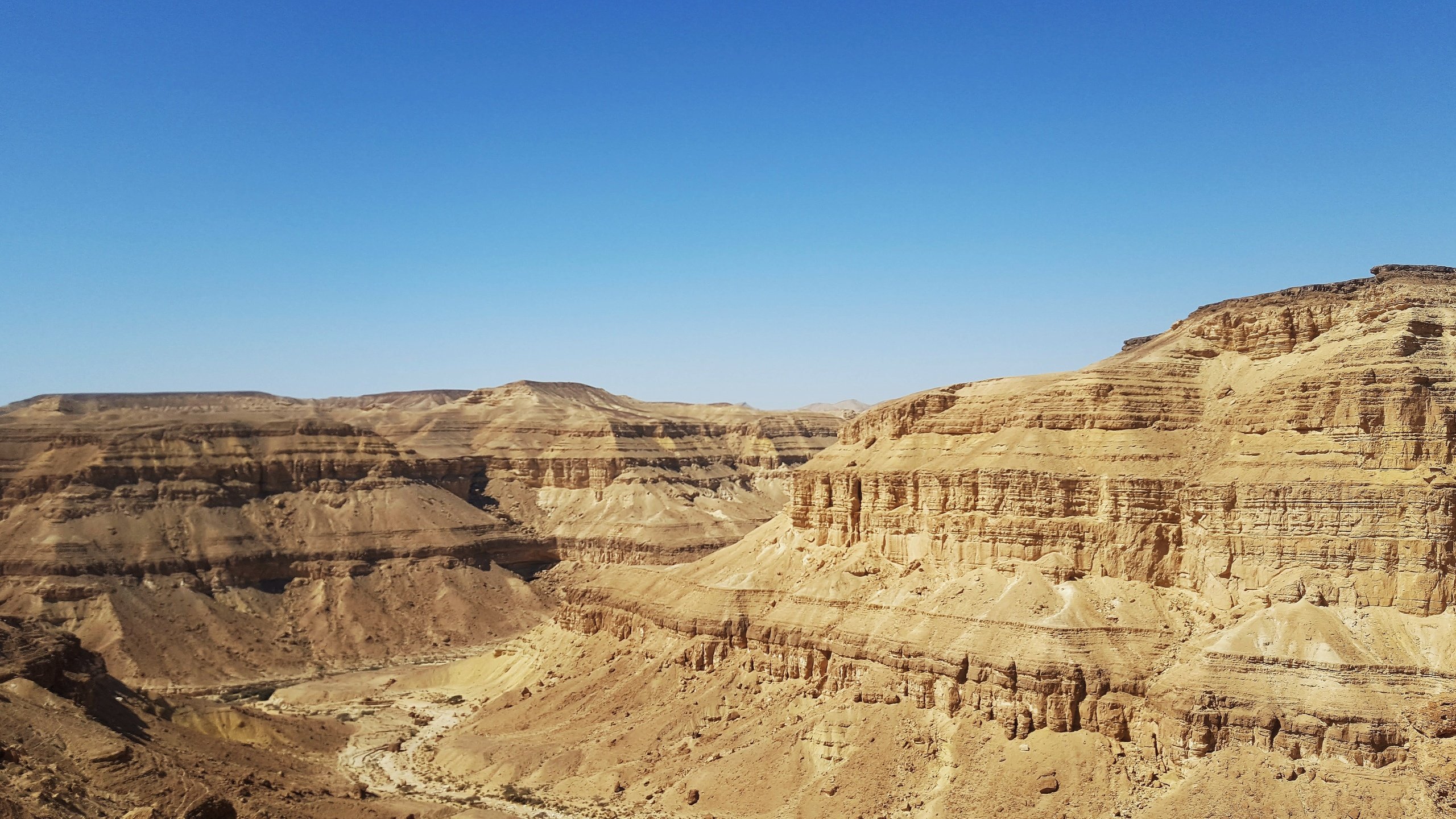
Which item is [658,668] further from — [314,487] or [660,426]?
[660,426]

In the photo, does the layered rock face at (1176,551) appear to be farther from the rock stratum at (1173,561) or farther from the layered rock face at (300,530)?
the layered rock face at (300,530)

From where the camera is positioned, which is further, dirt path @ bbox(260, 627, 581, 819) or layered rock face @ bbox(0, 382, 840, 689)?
layered rock face @ bbox(0, 382, 840, 689)

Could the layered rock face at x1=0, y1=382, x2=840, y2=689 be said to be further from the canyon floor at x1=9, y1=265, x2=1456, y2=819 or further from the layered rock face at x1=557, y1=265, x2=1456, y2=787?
the layered rock face at x1=557, y1=265, x2=1456, y2=787

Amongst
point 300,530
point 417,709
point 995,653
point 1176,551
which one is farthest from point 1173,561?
point 300,530

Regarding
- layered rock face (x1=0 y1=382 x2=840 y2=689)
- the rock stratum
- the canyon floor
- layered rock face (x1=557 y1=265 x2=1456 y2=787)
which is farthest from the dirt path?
layered rock face (x1=557 y1=265 x2=1456 y2=787)

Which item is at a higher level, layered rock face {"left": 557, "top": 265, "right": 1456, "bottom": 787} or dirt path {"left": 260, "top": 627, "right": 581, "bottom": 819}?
layered rock face {"left": 557, "top": 265, "right": 1456, "bottom": 787}

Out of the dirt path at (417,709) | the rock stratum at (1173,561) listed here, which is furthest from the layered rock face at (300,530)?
the rock stratum at (1173,561)

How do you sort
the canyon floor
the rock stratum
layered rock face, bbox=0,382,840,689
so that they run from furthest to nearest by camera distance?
layered rock face, bbox=0,382,840,689 → the rock stratum → the canyon floor
